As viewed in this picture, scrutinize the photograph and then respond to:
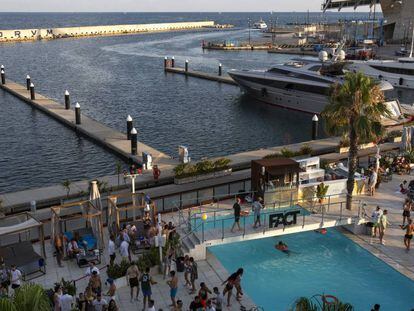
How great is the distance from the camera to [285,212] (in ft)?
68.0

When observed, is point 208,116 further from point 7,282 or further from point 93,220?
point 7,282

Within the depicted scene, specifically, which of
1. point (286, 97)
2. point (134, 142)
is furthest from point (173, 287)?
point (286, 97)

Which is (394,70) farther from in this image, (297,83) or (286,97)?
(297,83)

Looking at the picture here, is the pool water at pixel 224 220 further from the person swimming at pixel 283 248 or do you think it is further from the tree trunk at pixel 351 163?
the tree trunk at pixel 351 163

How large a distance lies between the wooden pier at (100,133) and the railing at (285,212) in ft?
32.6

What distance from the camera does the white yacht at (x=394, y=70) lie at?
67.2 meters

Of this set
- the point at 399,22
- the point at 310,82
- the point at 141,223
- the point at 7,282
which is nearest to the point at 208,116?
the point at 310,82

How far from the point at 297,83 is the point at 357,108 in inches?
1217

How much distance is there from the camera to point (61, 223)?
19.9 m

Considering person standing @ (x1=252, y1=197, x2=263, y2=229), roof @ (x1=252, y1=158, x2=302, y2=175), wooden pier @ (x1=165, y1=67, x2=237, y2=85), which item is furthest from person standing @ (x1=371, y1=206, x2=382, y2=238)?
wooden pier @ (x1=165, y1=67, x2=237, y2=85)

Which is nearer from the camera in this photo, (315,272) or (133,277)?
(133,277)

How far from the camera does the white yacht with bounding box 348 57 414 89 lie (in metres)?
67.2

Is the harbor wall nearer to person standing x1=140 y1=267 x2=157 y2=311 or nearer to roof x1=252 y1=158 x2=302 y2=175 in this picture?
roof x1=252 y1=158 x2=302 y2=175

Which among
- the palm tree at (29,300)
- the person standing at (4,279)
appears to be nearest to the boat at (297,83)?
the person standing at (4,279)
